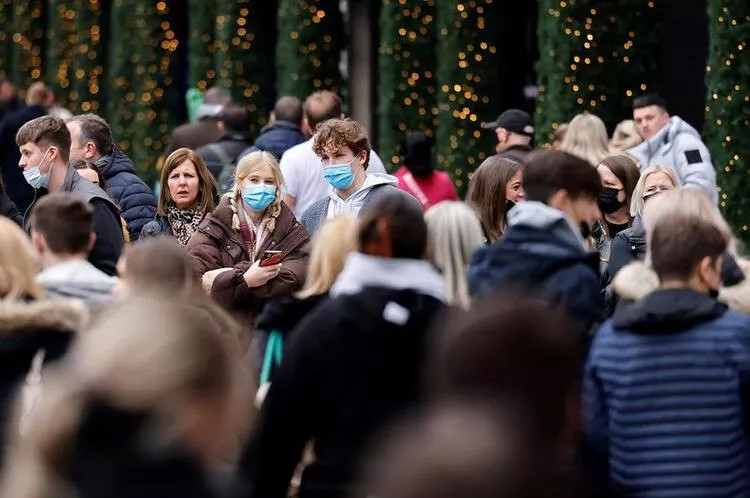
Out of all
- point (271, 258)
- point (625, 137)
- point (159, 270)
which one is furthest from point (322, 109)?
point (159, 270)

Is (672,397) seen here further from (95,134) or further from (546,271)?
(95,134)

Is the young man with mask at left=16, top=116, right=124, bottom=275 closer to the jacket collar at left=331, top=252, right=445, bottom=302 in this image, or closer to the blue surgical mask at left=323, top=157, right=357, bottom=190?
the blue surgical mask at left=323, top=157, right=357, bottom=190

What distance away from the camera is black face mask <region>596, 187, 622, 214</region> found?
35.6 feet

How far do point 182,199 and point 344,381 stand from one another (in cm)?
518

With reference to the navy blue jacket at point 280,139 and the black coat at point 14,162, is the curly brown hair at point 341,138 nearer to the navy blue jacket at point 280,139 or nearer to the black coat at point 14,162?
the navy blue jacket at point 280,139

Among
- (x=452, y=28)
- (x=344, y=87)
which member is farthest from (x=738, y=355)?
(x=344, y=87)

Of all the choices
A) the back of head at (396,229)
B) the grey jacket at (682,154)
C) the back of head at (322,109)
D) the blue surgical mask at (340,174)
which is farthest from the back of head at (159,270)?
the back of head at (322,109)

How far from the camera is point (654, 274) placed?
6773 millimetres

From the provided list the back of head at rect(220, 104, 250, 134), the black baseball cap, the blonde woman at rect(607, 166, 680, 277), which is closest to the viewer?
the blonde woman at rect(607, 166, 680, 277)

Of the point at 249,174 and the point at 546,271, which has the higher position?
the point at 546,271

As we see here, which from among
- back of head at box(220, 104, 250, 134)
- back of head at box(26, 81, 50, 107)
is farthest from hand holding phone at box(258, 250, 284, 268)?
back of head at box(26, 81, 50, 107)

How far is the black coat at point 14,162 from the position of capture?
1445cm

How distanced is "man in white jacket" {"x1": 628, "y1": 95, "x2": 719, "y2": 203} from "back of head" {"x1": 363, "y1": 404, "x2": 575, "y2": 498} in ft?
26.8

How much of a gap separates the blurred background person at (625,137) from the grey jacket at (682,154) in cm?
44
